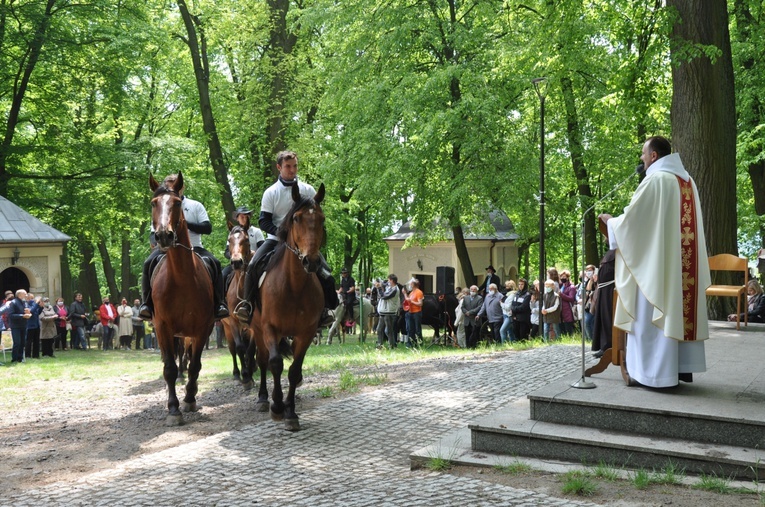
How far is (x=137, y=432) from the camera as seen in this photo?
9.41 meters

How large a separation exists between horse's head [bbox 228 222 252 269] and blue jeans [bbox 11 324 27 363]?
12.6 metres

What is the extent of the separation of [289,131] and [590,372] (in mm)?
22387

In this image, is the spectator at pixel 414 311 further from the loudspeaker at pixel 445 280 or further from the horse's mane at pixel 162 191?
the horse's mane at pixel 162 191

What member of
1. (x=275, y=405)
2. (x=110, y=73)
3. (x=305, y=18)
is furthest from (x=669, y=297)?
(x=110, y=73)

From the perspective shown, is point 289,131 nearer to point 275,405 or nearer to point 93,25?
point 93,25

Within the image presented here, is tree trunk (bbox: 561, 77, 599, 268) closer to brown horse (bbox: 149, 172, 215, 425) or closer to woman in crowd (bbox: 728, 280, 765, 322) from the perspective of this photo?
woman in crowd (bbox: 728, 280, 765, 322)

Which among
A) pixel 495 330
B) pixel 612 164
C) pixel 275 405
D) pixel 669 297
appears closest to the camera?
pixel 669 297

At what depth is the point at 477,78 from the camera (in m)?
26.1

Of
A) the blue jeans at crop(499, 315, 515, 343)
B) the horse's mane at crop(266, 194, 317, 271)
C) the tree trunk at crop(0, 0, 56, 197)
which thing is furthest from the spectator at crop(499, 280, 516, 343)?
the tree trunk at crop(0, 0, 56, 197)

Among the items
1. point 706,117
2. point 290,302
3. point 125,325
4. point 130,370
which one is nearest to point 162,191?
point 290,302

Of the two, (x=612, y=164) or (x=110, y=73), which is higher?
(x=110, y=73)

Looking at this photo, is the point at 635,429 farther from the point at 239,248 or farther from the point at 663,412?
the point at 239,248

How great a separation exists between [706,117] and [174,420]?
9390mm

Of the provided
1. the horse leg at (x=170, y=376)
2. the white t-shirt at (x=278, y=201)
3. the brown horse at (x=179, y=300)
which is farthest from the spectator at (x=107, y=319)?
the white t-shirt at (x=278, y=201)
